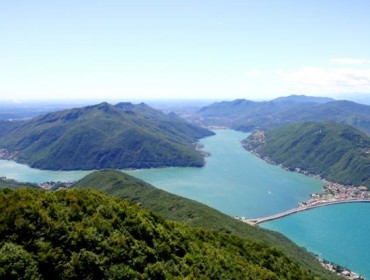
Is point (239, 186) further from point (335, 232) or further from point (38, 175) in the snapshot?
point (38, 175)

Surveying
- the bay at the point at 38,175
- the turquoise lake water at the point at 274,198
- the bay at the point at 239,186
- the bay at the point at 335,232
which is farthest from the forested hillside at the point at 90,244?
the bay at the point at 38,175

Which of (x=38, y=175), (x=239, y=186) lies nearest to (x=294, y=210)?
(x=239, y=186)

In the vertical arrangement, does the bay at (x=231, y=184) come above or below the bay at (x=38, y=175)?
above

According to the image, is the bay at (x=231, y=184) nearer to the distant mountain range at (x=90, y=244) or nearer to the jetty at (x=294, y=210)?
the jetty at (x=294, y=210)

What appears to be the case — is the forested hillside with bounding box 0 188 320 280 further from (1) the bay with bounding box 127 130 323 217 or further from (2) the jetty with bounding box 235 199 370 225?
(1) the bay with bounding box 127 130 323 217

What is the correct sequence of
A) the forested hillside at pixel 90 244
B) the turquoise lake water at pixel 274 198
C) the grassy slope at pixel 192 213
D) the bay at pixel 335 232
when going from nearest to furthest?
the forested hillside at pixel 90 244 → the grassy slope at pixel 192 213 → the bay at pixel 335 232 → the turquoise lake water at pixel 274 198

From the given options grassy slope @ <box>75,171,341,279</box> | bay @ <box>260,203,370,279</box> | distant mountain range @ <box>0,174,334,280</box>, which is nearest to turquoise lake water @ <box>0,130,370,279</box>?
bay @ <box>260,203,370,279</box>

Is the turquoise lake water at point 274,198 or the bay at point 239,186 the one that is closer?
the turquoise lake water at point 274,198

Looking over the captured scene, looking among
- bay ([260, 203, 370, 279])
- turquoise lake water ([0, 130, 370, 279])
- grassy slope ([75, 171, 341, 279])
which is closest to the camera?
grassy slope ([75, 171, 341, 279])
